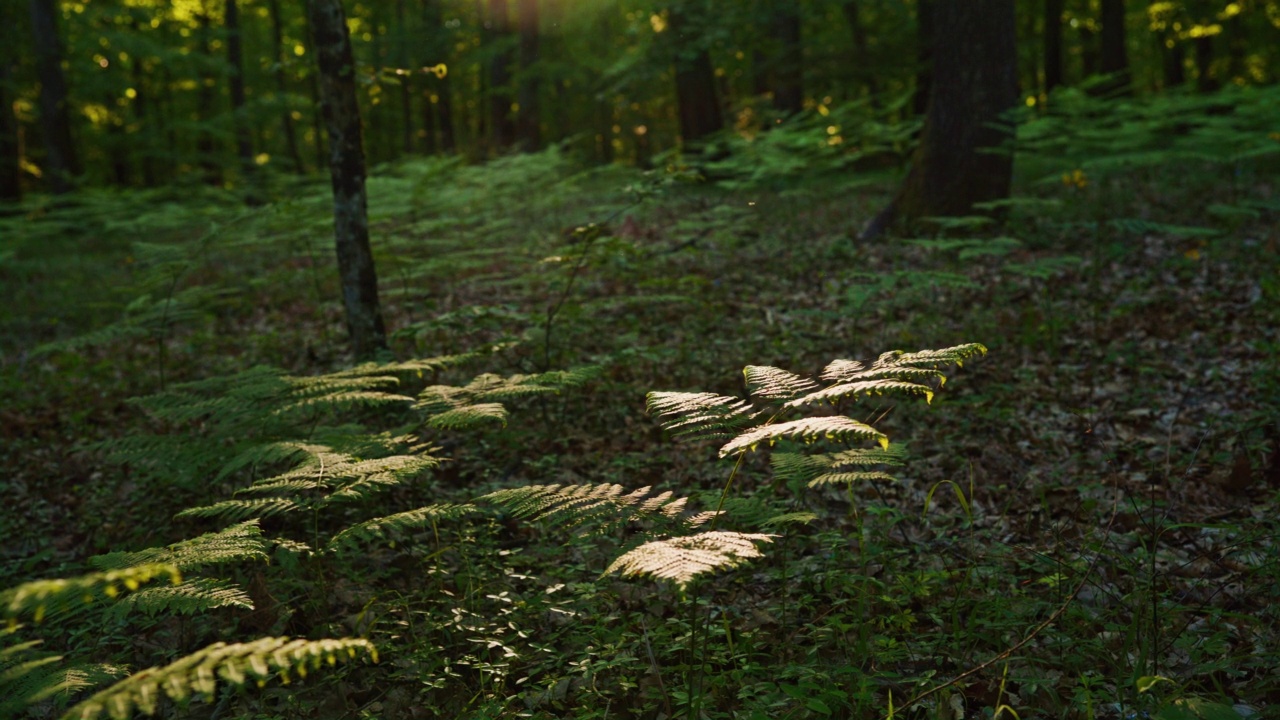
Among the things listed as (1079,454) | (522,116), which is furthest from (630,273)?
(522,116)

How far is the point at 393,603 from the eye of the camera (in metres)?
3.32

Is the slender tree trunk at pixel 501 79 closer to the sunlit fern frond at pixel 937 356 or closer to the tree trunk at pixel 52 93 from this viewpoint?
the tree trunk at pixel 52 93

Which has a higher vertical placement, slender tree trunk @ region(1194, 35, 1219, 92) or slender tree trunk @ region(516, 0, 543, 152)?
slender tree trunk @ region(516, 0, 543, 152)

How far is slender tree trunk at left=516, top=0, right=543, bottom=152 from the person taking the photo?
17.4m

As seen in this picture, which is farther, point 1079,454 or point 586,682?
point 1079,454

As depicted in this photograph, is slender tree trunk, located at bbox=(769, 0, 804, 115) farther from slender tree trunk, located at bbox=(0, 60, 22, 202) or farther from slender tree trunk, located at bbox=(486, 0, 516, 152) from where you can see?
slender tree trunk, located at bbox=(0, 60, 22, 202)

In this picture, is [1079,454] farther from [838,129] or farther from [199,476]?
[838,129]

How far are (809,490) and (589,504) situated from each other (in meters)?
1.99

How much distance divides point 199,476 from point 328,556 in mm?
894

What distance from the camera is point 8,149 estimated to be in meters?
16.8

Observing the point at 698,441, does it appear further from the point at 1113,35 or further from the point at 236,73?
the point at 236,73

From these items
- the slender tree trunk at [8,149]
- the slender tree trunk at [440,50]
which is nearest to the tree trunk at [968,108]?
the slender tree trunk at [440,50]

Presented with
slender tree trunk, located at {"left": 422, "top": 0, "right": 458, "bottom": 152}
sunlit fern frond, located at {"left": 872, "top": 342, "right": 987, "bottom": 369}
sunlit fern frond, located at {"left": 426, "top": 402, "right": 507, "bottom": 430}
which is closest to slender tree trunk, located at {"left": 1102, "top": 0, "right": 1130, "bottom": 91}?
slender tree trunk, located at {"left": 422, "top": 0, "right": 458, "bottom": 152}

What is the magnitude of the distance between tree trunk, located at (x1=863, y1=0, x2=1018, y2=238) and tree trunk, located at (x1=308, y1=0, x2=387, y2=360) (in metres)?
6.38
